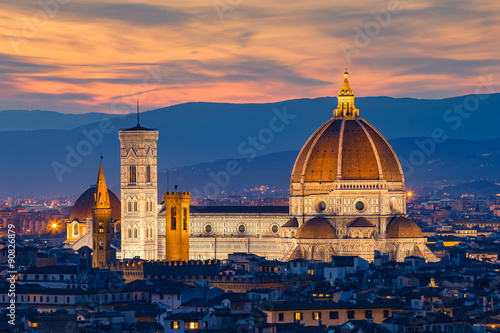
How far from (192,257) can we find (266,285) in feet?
147

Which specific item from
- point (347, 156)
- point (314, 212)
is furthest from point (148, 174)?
point (347, 156)

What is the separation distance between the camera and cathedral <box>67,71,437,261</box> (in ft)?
491

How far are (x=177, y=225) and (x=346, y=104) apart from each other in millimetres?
23512

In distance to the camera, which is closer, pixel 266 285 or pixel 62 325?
pixel 62 325

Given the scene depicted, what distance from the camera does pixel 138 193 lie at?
6186 inches

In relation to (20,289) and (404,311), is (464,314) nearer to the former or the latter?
(404,311)

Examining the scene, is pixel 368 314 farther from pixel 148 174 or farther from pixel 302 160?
pixel 148 174

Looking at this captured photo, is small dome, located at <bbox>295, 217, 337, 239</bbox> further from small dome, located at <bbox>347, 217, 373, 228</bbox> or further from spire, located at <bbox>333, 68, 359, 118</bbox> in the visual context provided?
spire, located at <bbox>333, 68, 359, 118</bbox>

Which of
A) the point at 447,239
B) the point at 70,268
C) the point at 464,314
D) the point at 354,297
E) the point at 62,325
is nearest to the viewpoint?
the point at 62,325

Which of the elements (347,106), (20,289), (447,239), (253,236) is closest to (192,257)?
(253,236)

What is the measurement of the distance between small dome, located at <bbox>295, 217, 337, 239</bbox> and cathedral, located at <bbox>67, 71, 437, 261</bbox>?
9cm

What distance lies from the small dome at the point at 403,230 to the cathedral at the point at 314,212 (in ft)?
0.28

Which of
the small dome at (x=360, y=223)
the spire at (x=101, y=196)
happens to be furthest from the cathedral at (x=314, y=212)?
the spire at (x=101, y=196)

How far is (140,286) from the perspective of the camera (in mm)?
101438
